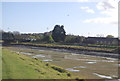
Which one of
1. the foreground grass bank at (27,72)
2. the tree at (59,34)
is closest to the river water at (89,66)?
the foreground grass bank at (27,72)

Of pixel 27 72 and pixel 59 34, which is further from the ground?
pixel 59 34

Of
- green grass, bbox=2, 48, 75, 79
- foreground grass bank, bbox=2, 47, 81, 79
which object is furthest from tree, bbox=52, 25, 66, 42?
green grass, bbox=2, 48, 75, 79

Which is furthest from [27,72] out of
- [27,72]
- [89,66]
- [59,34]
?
[59,34]

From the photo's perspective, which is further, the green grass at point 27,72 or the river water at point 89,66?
the river water at point 89,66

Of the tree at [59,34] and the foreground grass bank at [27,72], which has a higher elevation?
the tree at [59,34]

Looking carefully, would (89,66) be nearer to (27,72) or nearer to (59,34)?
(27,72)

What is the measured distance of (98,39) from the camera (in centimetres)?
11388

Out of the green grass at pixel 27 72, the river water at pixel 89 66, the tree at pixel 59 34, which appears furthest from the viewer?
the tree at pixel 59 34

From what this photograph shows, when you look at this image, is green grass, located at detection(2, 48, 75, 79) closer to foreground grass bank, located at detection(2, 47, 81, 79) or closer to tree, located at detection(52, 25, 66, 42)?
foreground grass bank, located at detection(2, 47, 81, 79)

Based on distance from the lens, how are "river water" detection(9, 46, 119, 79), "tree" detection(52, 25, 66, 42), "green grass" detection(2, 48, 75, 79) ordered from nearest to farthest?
"green grass" detection(2, 48, 75, 79), "river water" detection(9, 46, 119, 79), "tree" detection(52, 25, 66, 42)

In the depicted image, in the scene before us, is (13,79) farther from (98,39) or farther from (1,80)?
(98,39)

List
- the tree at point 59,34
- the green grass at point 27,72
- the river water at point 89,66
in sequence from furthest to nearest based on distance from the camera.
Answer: the tree at point 59,34 → the river water at point 89,66 → the green grass at point 27,72

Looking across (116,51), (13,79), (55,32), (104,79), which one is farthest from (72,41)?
(13,79)

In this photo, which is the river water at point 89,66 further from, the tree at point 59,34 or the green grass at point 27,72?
the tree at point 59,34
